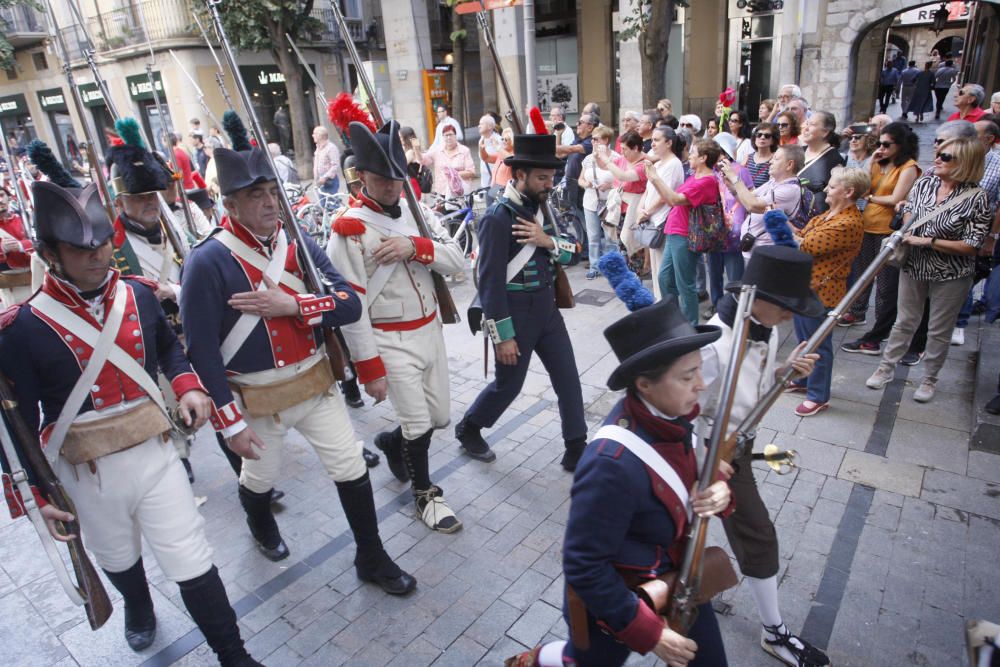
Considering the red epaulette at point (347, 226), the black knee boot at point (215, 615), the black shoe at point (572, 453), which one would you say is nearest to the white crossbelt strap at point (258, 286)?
the red epaulette at point (347, 226)

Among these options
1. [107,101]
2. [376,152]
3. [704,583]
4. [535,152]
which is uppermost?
[107,101]

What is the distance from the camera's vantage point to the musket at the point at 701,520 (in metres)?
2.07

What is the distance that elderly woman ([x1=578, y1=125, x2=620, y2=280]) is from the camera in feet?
25.3

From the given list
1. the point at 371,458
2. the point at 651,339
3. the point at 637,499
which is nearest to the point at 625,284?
the point at 651,339

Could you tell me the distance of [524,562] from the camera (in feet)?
12.2

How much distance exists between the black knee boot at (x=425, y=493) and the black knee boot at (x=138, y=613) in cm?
150

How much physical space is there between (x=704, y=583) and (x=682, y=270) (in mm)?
4420

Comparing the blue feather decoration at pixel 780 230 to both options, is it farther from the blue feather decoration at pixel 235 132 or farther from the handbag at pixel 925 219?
the blue feather decoration at pixel 235 132

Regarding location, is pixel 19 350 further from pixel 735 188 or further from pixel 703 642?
pixel 735 188

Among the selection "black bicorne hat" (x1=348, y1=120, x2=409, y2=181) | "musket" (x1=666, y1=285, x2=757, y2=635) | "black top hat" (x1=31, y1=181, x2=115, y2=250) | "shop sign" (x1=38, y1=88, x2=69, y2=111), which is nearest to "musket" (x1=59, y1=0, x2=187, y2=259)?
"black bicorne hat" (x1=348, y1=120, x2=409, y2=181)

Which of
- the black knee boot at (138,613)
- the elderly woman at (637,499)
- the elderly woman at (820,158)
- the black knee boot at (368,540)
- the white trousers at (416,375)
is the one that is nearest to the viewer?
the elderly woman at (637,499)

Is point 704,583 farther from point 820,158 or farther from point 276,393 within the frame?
point 820,158

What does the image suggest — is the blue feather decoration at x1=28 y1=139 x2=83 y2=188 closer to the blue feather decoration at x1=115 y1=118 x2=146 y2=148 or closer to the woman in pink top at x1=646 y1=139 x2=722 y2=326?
the blue feather decoration at x1=115 y1=118 x2=146 y2=148

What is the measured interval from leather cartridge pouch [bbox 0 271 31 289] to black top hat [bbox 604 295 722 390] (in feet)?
15.9
